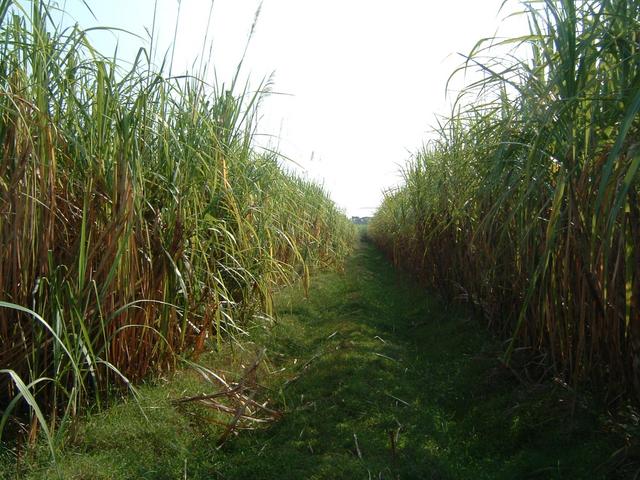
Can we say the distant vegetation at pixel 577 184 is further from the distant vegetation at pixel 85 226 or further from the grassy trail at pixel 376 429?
the distant vegetation at pixel 85 226

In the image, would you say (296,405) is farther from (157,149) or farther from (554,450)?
(157,149)

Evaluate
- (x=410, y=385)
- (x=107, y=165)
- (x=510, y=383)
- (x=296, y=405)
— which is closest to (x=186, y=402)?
(x=296, y=405)

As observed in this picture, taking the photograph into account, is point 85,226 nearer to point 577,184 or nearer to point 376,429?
point 376,429

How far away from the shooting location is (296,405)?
9.54 feet

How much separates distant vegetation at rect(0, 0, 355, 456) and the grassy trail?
28 centimetres

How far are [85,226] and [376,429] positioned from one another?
5.12ft

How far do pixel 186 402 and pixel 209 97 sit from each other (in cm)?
195

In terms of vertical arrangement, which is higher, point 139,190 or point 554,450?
point 139,190

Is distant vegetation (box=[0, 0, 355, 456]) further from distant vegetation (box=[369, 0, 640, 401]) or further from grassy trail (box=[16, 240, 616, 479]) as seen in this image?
distant vegetation (box=[369, 0, 640, 401])

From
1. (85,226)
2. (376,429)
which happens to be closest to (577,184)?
(376,429)

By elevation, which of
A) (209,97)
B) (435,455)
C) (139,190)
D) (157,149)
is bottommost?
(435,455)

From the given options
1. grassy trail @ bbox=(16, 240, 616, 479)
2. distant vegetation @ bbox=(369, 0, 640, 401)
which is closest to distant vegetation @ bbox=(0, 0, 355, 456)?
grassy trail @ bbox=(16, 240, 616, 479)

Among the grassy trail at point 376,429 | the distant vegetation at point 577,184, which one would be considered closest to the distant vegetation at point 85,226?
the grassy trail at point 376,429

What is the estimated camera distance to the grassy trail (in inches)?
83.9
